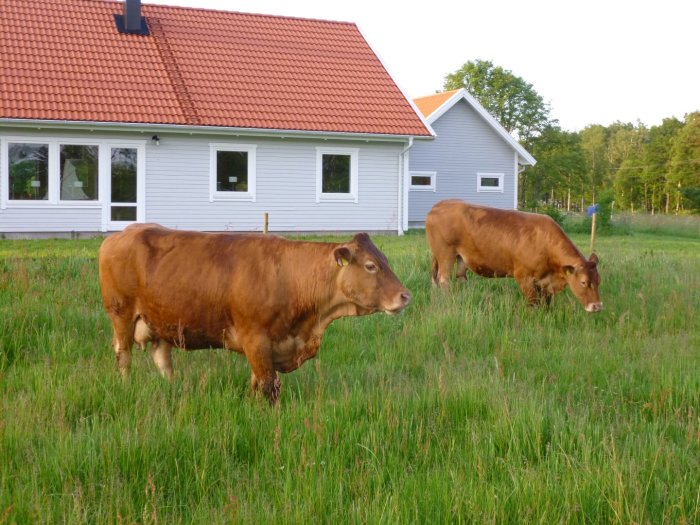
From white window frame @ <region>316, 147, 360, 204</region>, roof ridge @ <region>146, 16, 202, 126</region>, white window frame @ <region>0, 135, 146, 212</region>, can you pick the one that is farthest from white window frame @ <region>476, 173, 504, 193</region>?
white window frame @ <region>0, 135, 146, 212</region>

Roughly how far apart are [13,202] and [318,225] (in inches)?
327

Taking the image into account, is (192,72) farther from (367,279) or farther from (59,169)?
A: (367,279)

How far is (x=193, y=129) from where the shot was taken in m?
20.5

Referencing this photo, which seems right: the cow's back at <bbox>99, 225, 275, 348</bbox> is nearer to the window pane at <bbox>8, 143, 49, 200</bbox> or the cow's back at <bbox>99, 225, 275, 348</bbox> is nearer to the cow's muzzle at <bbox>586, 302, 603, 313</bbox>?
the cow's muzzle at <bbox>586, 302, 603, 313</bbox>

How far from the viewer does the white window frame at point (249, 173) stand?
2141 centimetres

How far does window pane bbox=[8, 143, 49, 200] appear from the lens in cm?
1925

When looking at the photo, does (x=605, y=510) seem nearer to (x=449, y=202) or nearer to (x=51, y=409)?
(x=51, y=409)

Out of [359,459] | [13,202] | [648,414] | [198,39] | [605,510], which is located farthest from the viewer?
[198,39]

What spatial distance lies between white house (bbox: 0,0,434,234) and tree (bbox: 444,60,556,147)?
37.6 metres

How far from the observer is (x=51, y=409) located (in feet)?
17.4

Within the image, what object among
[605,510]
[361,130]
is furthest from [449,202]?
[361,130]

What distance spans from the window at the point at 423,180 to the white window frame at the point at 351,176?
666 cm

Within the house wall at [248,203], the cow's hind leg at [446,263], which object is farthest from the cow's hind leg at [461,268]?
the house wall at [248,203]

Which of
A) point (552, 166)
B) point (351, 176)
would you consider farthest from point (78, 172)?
point (552, 166)
